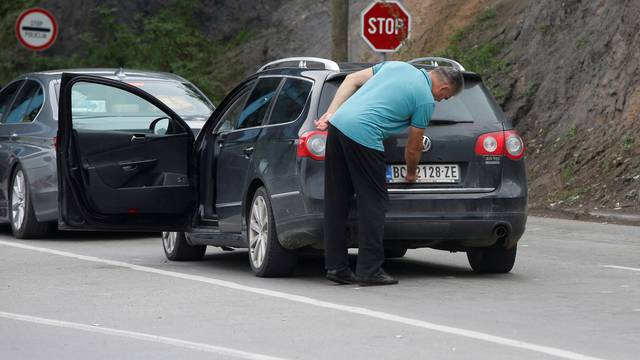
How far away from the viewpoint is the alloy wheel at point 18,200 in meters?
15.3

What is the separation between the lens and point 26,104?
16.2m

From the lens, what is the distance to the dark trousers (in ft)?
33.4

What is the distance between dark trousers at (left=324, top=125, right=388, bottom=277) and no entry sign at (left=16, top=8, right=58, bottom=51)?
51.6 ft

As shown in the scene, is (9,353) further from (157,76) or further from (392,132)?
(157,76)

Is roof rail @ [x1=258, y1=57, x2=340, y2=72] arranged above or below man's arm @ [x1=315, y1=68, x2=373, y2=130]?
above

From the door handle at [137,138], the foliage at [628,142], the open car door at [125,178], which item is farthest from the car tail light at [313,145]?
the foliage at [628,142]

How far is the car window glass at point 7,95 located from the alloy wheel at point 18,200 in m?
1.52

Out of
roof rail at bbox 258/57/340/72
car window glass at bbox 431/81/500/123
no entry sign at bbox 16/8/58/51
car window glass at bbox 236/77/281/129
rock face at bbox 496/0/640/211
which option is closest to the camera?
car window glass at bbox 431/81/500/123

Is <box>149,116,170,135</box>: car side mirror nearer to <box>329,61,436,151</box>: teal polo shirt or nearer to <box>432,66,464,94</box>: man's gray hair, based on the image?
<box>329,61,436,151</box>: teal polo shirt

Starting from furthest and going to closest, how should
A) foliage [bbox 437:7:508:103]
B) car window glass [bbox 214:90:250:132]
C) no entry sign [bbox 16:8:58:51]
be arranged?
no entry sign [bbox 16:8:58:51] < foliage [bbox 437:7:508:103] < car window glass [bbox 214:90:250:132]

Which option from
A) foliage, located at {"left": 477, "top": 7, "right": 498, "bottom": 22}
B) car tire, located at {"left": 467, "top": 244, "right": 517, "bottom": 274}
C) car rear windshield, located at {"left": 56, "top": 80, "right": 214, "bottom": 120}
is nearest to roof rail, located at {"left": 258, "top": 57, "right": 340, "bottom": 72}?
car tire, located at {"left": 467, "top": 244, "right": 517, "bottom": 274}

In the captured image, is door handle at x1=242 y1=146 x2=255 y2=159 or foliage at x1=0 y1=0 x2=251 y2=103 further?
foliage at x1=0 y1=0 x2=251 y2=103

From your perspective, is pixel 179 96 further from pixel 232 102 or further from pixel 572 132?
pixel 572 132

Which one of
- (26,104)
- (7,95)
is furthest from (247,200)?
(7,95)
